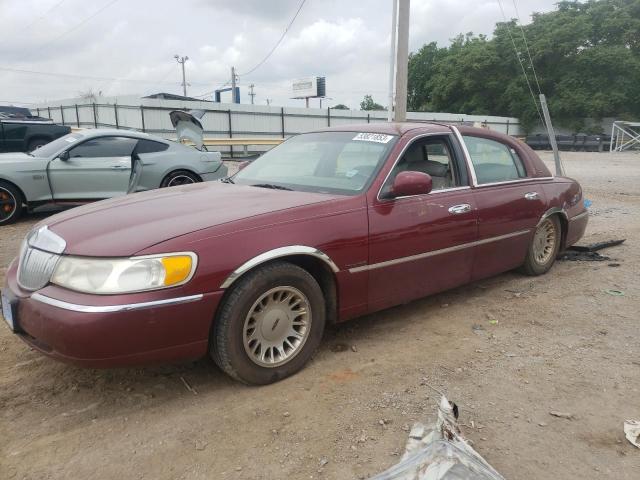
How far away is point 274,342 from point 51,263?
4.20 ft

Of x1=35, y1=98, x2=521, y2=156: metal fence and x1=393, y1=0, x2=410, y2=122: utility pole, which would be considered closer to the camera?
x1=393, y1=0, x2=410, y2=122: utility pole

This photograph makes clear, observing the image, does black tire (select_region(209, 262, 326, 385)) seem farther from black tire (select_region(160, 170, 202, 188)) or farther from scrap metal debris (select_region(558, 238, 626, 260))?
black tire (select_region(160, 170, 202, 188))

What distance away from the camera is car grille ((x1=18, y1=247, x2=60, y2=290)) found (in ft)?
8.66

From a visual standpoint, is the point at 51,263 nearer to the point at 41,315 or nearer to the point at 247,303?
the point at 41,315

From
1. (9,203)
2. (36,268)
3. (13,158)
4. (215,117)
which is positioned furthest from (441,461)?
(215,117)

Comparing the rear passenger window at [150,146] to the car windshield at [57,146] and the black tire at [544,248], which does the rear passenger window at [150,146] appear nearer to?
the car windshield at [57,146]

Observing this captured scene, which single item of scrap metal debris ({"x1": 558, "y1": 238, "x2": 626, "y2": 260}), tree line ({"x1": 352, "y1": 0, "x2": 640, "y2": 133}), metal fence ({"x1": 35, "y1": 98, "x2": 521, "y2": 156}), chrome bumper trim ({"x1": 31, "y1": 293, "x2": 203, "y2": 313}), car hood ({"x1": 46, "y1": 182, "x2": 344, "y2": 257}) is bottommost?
Answer: scrap metal debris ({"x1": 558, "y1": 238, "x2": 626, "y2": 260})

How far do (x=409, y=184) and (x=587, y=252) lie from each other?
3.76 meters

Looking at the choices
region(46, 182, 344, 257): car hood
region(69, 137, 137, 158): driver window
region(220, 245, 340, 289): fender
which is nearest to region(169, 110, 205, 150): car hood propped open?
region(69, 137, 137, 158): driver window

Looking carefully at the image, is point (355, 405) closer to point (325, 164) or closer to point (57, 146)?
point (325, 164)

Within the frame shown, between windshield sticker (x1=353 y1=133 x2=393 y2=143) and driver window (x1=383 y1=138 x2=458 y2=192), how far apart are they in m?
0.20

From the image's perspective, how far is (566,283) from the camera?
4941 mm

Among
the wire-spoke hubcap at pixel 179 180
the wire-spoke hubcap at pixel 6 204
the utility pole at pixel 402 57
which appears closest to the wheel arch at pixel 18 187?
the wire-spoke hubcap at pixel 6 204

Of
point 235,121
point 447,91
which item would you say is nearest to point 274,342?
point 235,121
